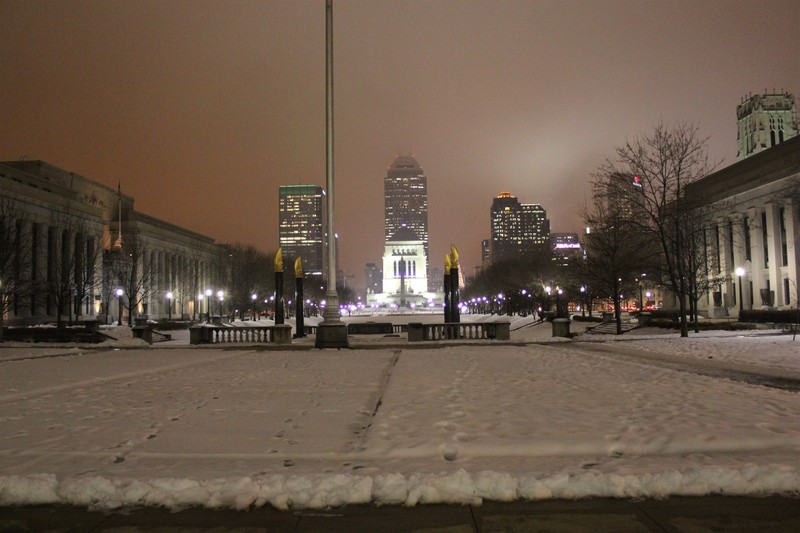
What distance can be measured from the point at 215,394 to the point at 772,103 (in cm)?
17146

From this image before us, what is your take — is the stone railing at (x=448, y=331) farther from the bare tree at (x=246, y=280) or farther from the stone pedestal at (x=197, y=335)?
the bare tree at (x=246, y=280)

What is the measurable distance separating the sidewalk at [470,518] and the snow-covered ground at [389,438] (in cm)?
18

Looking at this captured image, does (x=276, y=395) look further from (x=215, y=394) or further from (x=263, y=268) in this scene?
(x=263, y=268)

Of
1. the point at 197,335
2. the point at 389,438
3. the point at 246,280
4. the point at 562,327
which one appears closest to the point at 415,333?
the point at 562,327

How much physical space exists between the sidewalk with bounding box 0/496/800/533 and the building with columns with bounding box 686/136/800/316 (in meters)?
61.7

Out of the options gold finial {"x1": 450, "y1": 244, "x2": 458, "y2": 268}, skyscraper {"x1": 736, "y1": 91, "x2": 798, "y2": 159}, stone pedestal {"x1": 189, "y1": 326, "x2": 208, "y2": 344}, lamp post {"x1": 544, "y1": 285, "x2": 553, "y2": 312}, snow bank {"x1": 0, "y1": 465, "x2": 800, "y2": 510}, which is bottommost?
snow bank {"x1": 0, "y1": 465, "x2": 800, "y2": 510}

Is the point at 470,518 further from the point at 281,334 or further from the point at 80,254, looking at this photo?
the point at 80,254

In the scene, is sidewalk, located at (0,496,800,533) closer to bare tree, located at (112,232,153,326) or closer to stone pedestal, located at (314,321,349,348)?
stone pedestal, located at (314,321,349,348)

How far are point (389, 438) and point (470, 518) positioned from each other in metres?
2.65

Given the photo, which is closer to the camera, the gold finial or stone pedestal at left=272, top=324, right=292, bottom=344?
stone pedestal at left=272, top=324, right=292, bottom=344

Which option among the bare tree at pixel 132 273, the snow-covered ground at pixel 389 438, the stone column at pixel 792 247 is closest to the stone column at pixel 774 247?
the stone column at pixel 792 247

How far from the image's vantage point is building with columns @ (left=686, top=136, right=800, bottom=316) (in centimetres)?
6244

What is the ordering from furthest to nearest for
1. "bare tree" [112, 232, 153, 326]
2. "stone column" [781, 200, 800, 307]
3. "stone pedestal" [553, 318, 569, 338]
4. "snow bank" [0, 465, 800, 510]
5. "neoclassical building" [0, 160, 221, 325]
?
"stone column" [781, 200, 800, 307], "bare tree" [112, 232, 153, 326], "neoclassical building" [0, 160, 221, 325], "stone pedestal" [553, 318, 569, 338], "snow bank" [0, 465, 800, 510]

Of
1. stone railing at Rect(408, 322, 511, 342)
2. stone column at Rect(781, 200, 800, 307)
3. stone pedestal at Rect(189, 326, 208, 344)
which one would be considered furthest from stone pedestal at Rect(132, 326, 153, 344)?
stone column at Rect(781, 200, 800, 307)
